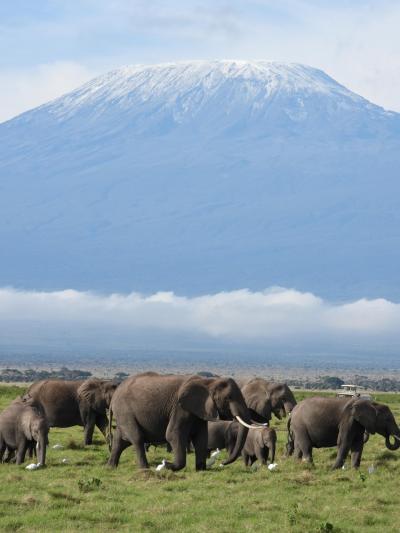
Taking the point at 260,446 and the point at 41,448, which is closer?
the point at 41,448

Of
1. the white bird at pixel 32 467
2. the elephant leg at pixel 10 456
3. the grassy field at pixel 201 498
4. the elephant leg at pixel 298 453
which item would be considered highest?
the elephant leg at pixel 298 453

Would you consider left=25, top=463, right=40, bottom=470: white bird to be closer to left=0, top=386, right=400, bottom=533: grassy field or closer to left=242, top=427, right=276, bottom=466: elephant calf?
left=0, top=386, right=400, bottom=533: grassy field

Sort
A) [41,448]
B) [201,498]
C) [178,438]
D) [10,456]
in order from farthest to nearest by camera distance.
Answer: [10,456] → [41,448] → [178,438] → [201,498]

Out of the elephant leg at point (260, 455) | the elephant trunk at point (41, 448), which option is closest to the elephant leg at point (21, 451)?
the elephant trunk at point (41, 448)

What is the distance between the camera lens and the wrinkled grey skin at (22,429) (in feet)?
85.7

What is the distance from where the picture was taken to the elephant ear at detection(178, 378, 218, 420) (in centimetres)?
2503

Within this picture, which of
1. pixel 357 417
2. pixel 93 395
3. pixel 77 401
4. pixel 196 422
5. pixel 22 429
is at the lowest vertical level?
pixel 22 429

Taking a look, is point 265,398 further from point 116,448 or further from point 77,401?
point 116,448

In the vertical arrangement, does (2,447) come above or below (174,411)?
below

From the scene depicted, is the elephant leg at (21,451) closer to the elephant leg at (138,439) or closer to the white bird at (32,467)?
the white bird at (32,467)

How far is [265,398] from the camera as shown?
34.8 meters

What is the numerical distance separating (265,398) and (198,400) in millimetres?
9812

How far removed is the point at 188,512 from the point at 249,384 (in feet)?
47.0

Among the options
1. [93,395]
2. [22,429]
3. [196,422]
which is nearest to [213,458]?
[196,422]
